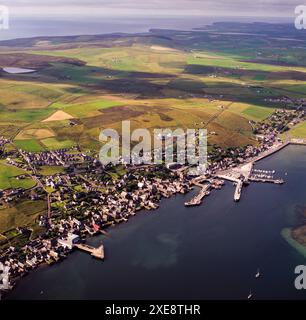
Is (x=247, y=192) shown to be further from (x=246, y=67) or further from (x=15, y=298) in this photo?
(x=246, y=67)

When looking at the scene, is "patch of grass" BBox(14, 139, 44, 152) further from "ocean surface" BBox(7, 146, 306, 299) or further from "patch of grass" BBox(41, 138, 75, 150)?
"ocean surface" BBox(7, 146, 306, 299)

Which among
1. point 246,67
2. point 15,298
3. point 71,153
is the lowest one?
point 15,298

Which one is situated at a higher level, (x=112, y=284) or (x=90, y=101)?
(x=90, y=101)

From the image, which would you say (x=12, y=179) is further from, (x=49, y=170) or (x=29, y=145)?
(x=29, y=145)
